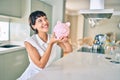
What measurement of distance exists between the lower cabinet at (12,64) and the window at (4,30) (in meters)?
0.78

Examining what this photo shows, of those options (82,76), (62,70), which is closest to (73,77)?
(82,76)

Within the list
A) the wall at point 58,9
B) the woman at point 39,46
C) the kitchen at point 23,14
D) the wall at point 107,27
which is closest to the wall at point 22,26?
the kitchen at point 23,14

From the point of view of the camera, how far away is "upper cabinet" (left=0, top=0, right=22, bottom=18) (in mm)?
2971

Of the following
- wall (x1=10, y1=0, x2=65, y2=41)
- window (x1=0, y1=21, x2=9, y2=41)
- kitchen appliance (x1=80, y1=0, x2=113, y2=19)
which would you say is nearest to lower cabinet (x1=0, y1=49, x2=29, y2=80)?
wall (x1=10, y1=0, x2=65, y2=41)

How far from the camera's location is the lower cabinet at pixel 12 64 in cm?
261

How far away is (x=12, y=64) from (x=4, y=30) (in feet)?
3.73

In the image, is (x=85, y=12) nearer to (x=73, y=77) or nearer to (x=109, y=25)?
(x=73, y=77)

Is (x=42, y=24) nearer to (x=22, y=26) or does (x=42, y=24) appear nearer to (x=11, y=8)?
(x=11, y=8)

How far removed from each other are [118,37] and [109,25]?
84 cm

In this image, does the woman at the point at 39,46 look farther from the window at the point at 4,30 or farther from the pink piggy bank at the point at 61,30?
the window at the point at 4,30

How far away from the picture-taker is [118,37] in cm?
884

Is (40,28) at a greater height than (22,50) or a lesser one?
greater

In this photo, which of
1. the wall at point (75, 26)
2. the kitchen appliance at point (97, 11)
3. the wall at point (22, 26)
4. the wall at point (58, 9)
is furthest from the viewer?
the wall at point (75, 26)

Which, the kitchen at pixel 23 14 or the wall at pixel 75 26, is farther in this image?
the wall at pixel 75 26
